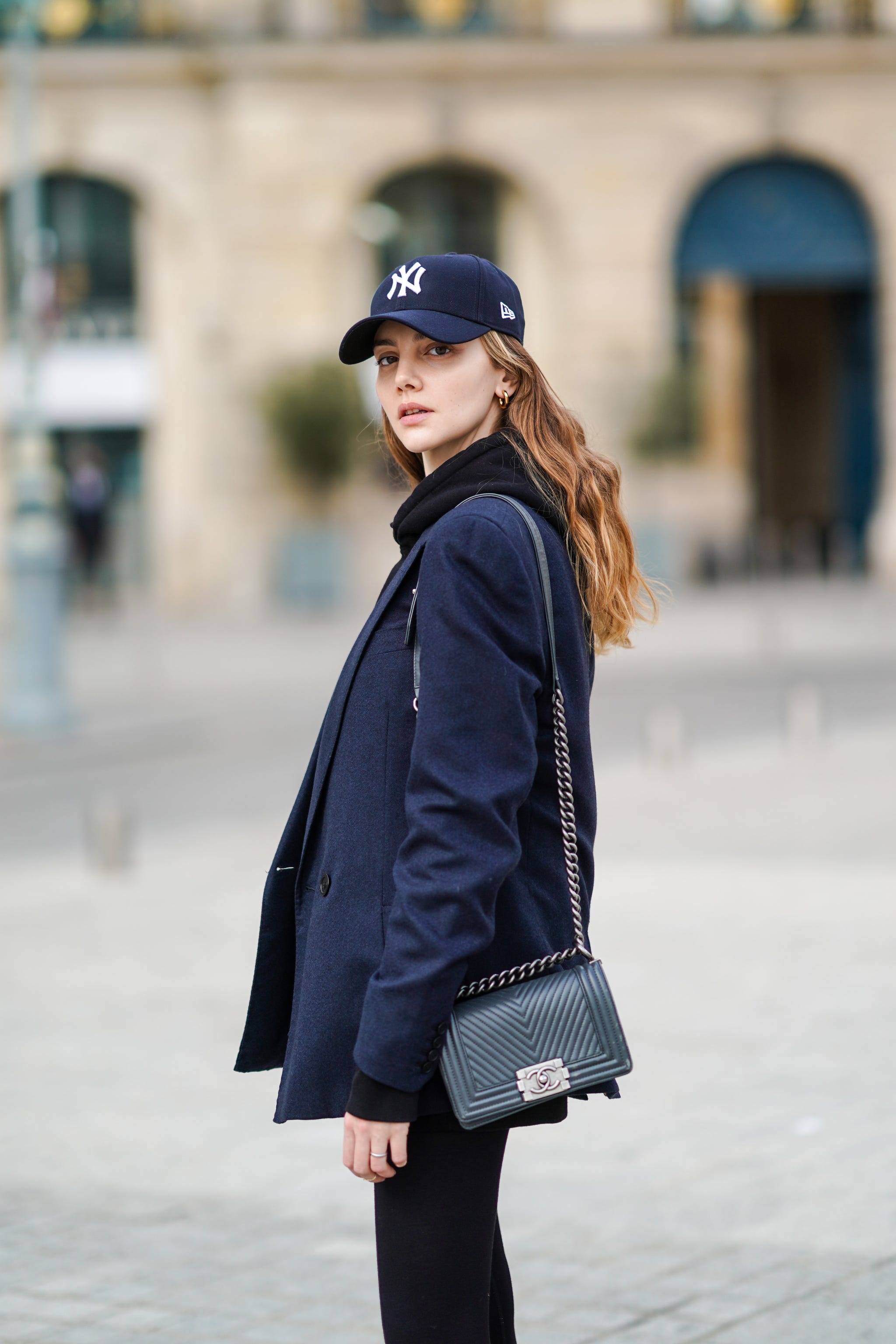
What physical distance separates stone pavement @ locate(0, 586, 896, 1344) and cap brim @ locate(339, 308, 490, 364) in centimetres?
203

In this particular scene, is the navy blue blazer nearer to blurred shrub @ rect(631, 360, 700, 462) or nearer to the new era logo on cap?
the new era logo on cap

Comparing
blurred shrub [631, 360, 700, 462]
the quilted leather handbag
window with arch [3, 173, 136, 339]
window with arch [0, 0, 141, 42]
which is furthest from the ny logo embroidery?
window with arch [0, 0, 141, 42]

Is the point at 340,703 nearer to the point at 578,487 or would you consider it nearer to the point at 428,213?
the point at 578,487

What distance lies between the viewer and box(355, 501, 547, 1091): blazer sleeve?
251 cm

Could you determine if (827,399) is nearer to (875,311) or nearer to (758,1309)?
(875,311)

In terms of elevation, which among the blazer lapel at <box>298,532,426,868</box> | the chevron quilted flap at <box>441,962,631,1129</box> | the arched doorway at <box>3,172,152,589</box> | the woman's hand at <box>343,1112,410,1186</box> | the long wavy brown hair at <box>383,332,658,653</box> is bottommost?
the woman's hand at <box>343,1112,410,1186</box>

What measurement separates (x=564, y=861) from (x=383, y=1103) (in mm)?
429

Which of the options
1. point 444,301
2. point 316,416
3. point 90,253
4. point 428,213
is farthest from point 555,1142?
point 90,253

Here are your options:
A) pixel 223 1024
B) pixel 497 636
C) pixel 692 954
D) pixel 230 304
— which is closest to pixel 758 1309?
pixel 497 636

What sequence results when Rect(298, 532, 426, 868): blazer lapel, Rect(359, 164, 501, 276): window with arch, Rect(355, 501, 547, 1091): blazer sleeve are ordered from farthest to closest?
Rect(359, 164, 501, 276): window with arch, Rect(298, 532, 426, 868): blazer lapel, Rect(355, 501, 547, 1091): blazer sleeve

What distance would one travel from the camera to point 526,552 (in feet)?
8.70

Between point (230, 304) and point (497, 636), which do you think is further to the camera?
point (230, 304)

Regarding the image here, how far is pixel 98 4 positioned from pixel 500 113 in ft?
19.8

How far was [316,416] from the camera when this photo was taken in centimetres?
2706
